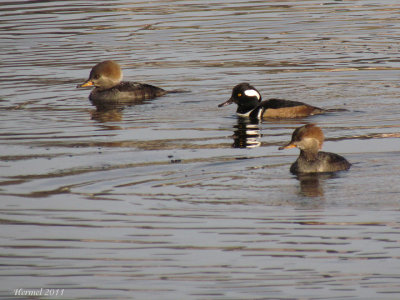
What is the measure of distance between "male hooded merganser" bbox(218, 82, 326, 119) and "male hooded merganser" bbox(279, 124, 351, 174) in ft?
12.9

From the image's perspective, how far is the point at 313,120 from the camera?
16.9 metres

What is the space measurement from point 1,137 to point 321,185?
19.7 feet

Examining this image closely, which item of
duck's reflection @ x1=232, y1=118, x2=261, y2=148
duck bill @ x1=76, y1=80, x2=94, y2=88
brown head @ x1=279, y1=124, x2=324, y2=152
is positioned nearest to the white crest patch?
duck's reflection @ x1=232, y1=118, x2=261, y2=148

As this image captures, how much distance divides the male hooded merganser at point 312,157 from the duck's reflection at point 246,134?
1.78 meters

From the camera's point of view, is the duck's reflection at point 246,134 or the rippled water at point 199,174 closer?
the rippled water at point 199,174

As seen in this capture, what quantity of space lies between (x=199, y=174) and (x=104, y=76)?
8.19 metres

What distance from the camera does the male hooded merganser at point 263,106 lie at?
17.1 metres

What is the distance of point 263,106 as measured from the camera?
57.7 ft

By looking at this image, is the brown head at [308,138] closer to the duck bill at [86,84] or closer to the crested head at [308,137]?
the crested head at [308,137]

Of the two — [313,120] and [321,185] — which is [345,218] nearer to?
[321,185]

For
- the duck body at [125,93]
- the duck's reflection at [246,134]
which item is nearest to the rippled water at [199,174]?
the duck's reflection at [246,134]

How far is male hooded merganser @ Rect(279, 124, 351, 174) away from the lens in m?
12.7

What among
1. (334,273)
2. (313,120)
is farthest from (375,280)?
(313,120)

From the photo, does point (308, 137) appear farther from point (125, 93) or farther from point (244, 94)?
point (125, 93)
